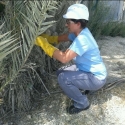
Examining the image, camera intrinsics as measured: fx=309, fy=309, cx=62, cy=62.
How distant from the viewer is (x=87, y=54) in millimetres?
3008

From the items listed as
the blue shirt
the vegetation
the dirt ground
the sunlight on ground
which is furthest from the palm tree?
the sunlight on ground

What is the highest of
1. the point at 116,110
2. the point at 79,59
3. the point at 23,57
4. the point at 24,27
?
the point at 24,27

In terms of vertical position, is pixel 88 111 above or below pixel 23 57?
below

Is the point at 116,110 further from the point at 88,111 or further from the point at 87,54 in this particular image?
the point at 87,54

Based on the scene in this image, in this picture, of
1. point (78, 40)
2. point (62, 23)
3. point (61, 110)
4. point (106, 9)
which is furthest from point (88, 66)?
point (106, 9)

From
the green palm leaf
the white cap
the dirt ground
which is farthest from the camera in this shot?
the dirt ground

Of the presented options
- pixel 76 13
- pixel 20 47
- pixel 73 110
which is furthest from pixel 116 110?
pixel 20 47

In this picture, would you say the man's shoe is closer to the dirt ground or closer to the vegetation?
the dirt ground

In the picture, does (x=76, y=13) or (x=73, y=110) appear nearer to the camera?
(x=76, y=13)

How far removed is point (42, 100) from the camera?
334 cm

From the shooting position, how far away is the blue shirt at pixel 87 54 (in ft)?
9.36

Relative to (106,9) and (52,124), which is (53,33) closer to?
(52,124)

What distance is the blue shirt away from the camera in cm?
285

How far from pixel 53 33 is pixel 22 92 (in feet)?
2.54
